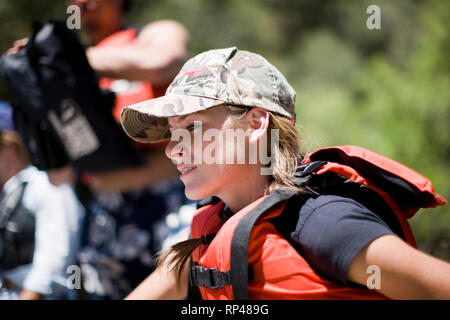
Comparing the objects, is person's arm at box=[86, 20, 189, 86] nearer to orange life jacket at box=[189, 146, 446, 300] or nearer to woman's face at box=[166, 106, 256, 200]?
woman's face at box=[166, 106, 256, 200]

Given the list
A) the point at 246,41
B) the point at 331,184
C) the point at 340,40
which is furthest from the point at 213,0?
the point at 331,184

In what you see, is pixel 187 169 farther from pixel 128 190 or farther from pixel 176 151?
pixel 128 190

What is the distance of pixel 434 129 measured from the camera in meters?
6.23

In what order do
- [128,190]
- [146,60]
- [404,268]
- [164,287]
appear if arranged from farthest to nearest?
1. [128,190]
2. [146,60]
3. [164,287]
4. [404,268]

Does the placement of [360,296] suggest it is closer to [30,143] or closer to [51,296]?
[51,296]

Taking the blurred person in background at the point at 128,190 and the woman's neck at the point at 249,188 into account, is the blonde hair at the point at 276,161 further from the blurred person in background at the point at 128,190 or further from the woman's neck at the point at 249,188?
the blurred person in background at the point at 128,190

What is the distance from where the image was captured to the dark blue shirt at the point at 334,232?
118cm

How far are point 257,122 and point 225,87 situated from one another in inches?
5.8

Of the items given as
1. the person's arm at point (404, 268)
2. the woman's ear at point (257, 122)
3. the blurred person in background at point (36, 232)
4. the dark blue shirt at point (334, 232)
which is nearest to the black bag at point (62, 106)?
the blurred person in background at point (36, 232)

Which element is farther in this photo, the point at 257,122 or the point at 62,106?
the point at 62,106

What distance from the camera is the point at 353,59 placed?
15797 millimetres

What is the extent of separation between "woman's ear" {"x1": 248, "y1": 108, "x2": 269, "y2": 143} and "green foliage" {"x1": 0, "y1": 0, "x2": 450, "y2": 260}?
0.80 feet

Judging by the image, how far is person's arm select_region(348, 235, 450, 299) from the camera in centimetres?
116

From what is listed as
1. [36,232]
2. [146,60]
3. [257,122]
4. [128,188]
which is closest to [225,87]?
[257,122]
